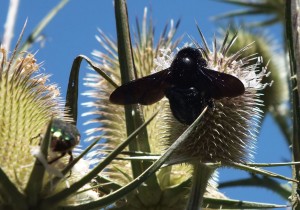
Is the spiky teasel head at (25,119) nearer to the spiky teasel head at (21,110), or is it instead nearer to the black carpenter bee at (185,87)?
the spiky teasel head at (21,110)

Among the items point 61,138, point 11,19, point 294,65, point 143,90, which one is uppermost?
point 11,19

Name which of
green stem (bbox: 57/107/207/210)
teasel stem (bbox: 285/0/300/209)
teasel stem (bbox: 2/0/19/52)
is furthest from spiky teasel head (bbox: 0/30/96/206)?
teasel stem (bbox: 2/0/19/52)

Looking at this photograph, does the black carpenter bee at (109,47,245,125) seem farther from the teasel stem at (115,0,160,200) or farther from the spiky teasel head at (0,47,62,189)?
the spiky teasel head at (0,47,62,189)

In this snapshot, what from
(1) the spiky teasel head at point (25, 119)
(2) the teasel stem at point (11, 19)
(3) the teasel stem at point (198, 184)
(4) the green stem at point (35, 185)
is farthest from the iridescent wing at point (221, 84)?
(2) the teasel stem at point (11, 19)

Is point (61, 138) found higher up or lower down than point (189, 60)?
lower down

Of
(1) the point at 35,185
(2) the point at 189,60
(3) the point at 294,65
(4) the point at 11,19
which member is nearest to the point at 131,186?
(1) the point at 35,185

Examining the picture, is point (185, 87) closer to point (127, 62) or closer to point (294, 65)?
point (127, 62)

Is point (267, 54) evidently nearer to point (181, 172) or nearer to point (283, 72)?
point (283, 72)
